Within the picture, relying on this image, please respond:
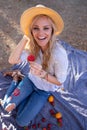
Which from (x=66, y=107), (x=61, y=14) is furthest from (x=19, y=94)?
(x=61, y=14)

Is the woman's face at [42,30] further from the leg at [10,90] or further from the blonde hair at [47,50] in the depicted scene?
the leg at [10,90]

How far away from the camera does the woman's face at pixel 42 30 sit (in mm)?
1702

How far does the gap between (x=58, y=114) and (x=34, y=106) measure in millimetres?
211

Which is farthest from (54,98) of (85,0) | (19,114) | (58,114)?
(85,0)

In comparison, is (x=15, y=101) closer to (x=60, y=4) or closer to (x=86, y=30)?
(x=86, y=30)

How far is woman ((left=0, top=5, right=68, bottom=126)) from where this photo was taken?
1.70 m

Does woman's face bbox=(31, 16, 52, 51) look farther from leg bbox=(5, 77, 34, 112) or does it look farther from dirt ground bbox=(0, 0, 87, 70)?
dirt ground bbox=(0, 0, 87, 70)

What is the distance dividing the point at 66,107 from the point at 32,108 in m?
0.29

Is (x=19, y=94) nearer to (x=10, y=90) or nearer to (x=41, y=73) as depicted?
(x=10, y=90)

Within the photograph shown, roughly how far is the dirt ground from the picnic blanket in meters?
0.33

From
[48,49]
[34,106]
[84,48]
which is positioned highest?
[48,49]

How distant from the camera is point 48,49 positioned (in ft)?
5.83

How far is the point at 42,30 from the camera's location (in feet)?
5.66

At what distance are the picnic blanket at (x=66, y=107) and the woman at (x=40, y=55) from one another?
3.5 inches
